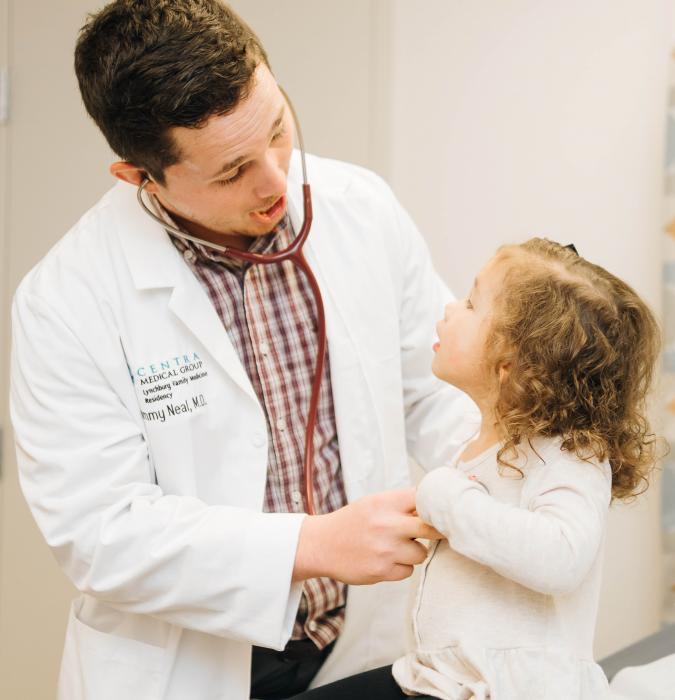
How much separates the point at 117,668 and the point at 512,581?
61cm

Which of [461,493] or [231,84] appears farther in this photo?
[231,84]

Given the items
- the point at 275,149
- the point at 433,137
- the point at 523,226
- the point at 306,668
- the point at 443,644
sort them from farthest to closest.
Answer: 1. the point at 433,137
2. the point at 523,226
3. the point at 306,668
4. the point at 275,149
5. the point at 443,644

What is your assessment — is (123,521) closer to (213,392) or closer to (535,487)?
(213,392)

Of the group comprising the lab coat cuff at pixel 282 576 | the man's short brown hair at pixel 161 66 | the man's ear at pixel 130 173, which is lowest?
the lab coat cuff at pixel 282 576

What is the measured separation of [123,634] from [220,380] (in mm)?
409

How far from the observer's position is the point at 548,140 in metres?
2.19

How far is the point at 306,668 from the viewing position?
150 centimetres

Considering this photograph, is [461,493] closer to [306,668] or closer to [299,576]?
[299,576]

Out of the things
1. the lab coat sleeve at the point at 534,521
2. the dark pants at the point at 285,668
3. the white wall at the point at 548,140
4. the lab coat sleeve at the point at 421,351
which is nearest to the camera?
the lab coat sleeve at the point at 534,521

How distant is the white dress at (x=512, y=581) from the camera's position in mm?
1052

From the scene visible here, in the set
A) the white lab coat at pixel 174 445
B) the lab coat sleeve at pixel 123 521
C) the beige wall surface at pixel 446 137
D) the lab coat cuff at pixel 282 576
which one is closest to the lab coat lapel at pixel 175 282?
the white lab coat at pixel 174 445

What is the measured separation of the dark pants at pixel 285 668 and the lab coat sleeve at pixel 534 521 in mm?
476

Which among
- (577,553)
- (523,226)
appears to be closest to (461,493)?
(577,553)

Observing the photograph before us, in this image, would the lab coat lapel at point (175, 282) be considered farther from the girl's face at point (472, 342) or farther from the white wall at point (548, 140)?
the white wall at point (548, 140)
